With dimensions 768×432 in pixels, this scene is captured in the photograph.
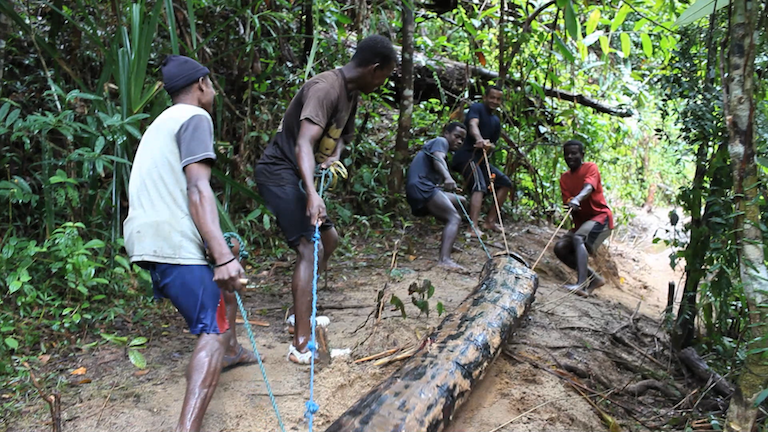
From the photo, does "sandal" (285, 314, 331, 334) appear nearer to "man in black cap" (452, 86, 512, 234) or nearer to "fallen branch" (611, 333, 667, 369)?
"fallen branch" (611, 333, 667, 369)

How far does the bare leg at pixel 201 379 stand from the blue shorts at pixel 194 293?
5cm

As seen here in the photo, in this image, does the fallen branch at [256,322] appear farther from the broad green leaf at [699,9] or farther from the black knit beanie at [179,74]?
the broad green leaf at [699,9]

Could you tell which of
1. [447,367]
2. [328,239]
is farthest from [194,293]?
[328,239]

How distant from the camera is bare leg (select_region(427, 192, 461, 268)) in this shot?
507 cm

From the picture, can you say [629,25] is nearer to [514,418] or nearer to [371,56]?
[371,56]

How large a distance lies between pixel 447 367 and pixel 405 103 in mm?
4058

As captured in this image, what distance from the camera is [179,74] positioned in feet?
7.59


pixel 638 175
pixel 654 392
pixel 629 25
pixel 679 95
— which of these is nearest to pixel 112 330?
pixel 654 392

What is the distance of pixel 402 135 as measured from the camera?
6.17 metres

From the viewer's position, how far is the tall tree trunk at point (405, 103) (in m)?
5.81

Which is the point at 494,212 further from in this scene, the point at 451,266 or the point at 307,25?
the point at 307,25

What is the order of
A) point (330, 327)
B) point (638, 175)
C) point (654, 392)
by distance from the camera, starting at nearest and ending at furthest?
point (654, 392) → point (330, 327) → point (638, 175)

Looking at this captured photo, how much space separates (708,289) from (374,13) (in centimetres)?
407

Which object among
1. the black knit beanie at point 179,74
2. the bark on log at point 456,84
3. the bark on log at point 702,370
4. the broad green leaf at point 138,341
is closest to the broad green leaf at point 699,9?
the bark on log at point 702,370
